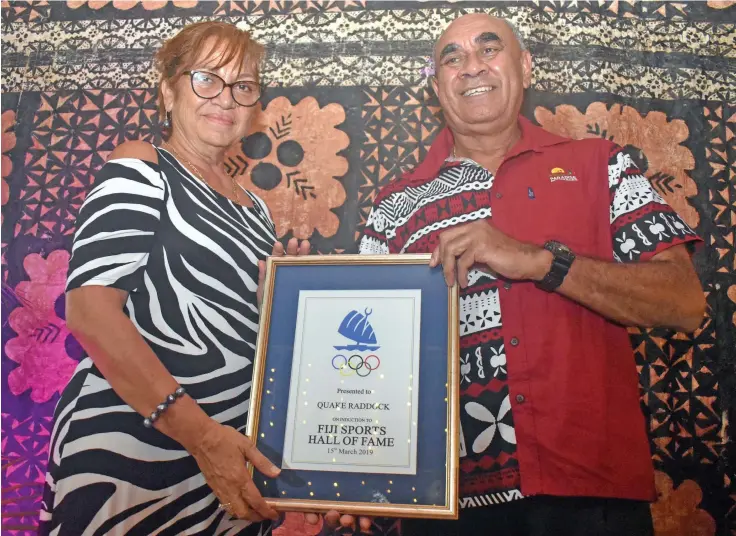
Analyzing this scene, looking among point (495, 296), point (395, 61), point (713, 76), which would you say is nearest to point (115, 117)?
point (395, 61)

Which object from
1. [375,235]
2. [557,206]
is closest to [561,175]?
[557,206]

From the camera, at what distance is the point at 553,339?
1.34 m

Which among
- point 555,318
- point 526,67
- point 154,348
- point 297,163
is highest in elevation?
point 526,67

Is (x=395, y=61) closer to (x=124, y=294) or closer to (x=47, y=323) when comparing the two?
(x=124, y=294)

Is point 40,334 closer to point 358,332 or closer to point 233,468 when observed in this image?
point 233,468

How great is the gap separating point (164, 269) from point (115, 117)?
0.70 m

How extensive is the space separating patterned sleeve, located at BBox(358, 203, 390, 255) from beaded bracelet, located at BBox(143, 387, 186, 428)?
0.63 metres

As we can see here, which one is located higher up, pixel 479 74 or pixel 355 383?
pixel 479 74

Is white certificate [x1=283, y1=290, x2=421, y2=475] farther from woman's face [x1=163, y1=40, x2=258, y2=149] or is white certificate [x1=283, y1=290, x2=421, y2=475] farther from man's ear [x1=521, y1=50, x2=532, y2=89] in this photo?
man's ear [x1=521, y1=50, x2=532, y2=89]

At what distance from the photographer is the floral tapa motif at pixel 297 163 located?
1.70 m

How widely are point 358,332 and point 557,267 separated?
17.9 inches

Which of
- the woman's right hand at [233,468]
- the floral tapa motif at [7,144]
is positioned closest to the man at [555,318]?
the woman's right hand at [233,468]

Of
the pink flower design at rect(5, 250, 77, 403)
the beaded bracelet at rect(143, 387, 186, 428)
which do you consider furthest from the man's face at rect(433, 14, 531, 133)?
the pink flower design at rect(5, 250, 77, 403)

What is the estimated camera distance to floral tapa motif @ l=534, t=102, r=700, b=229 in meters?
1.61
